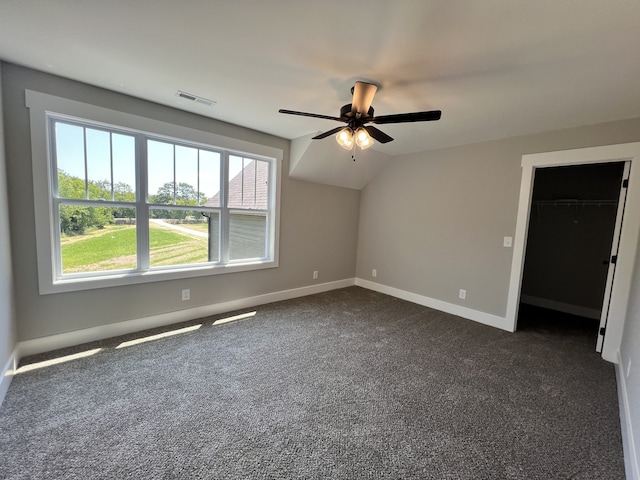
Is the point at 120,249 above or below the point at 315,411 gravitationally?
above

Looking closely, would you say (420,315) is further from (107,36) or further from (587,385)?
(107,36)

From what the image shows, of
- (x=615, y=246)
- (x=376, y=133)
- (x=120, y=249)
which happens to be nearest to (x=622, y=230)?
(x=615, y=246)

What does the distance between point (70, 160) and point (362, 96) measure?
2741 millimetres

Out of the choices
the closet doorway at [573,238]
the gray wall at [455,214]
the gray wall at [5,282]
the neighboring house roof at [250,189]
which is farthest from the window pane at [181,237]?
the closet doorway at [573,238]

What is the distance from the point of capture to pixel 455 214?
12.8ft

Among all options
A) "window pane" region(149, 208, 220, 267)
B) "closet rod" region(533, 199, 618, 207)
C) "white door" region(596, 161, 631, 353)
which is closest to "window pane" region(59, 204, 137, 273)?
"window pane" region(149, 208, 220, 267)

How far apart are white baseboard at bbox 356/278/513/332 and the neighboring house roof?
2.48m

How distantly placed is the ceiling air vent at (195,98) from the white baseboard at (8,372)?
2.60m

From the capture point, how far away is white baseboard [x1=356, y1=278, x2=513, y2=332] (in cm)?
349

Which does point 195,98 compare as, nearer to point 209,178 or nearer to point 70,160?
point 209,178

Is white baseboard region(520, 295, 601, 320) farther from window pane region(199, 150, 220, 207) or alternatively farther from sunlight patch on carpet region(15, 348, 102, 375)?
sunlight patch on carpet region(15, 348, 102, 375)

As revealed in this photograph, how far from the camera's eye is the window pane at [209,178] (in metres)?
3.40

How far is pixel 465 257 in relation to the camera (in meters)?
3.82

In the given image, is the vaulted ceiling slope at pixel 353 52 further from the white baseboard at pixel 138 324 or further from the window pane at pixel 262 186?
the white baseboard at pixel 138 324
